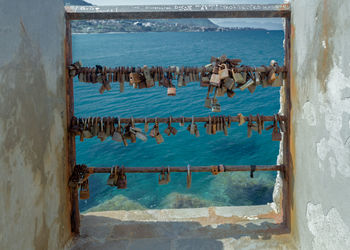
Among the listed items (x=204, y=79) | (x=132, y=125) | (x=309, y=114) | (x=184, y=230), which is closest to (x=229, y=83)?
(x=204, y=79)

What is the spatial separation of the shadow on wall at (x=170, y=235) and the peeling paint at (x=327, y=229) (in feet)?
2.73

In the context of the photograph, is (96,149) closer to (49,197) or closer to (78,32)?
(49,197)

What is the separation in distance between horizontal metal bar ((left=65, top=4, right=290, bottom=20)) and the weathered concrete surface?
2.78m

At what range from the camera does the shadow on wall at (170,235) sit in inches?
160

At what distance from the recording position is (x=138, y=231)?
173 inches

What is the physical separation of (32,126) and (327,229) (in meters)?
2.89

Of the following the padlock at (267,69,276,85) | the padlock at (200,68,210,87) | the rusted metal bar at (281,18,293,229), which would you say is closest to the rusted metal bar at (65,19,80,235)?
the padlock at (200,68,210,87)

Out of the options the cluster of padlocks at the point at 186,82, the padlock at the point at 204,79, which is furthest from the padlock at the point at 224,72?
the padlock at the point at 204,79

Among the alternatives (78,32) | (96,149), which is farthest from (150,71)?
(78,32)

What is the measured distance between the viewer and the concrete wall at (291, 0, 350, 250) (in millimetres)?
2561

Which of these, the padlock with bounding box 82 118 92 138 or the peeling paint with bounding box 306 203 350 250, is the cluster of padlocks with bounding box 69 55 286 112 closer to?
the padlock with bounding box 82 118 92 138

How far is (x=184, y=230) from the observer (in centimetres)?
438

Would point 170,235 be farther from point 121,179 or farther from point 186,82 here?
point 186,82

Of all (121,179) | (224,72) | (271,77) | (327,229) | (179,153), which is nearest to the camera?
(327,229)
